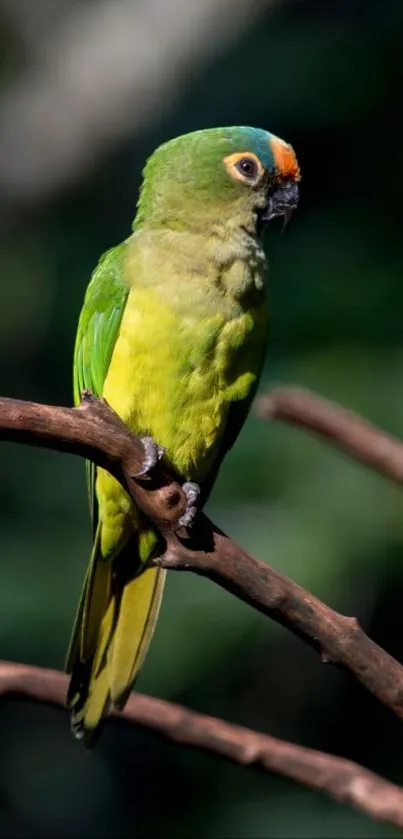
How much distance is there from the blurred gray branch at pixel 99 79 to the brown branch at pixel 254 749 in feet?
13.7

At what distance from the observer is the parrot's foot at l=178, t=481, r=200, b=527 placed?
2406 millimetres

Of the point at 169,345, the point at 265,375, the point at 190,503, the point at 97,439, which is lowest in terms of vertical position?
the point at 265,375

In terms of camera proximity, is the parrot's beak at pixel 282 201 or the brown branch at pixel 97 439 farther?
the parrot's beak at pixel 282 201

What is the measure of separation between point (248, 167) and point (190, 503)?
37.5 inches

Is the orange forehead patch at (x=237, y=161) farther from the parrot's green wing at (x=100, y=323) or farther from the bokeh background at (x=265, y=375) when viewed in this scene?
the bokeh background at (x=265, y=375)

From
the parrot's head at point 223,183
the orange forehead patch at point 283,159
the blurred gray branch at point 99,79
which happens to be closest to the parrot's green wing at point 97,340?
the parrot's head at point 223,183

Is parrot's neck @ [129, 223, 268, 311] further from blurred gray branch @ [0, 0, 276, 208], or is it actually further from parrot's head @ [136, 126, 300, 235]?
blurred gray branch @ [0, 0, 276, 208]

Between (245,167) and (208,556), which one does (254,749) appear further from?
(245,167)

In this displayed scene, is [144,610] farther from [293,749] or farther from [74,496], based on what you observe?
[74,496]

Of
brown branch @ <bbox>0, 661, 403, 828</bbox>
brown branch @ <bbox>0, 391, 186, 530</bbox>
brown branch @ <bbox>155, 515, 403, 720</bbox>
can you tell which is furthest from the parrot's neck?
brown branch @ <bbox>0, 661, 403, 828</bbox>

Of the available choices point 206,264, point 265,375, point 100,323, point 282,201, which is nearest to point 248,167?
point 282,201

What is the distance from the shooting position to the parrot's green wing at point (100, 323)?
290 cm

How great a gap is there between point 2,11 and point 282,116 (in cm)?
162

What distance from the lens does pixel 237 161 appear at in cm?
308
